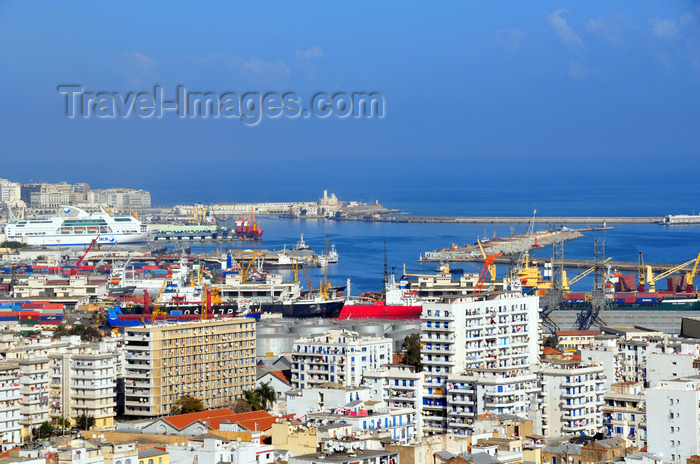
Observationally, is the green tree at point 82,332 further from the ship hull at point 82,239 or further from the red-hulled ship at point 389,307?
the ship hull at point 82,239

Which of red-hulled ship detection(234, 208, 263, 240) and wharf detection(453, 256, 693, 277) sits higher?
red-hulled ship detection(234, 208, 263, 240)

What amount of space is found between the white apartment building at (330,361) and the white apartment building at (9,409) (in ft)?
11.5

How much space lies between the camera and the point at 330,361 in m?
18.2

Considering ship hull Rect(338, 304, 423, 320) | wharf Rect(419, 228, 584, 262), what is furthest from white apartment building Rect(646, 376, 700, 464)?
wharf Rect(419, 228, 584, 262)

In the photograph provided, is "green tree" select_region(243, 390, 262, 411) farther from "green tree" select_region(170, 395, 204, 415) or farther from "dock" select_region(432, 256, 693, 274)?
"dock" select_region(432, 256, 693, 274)

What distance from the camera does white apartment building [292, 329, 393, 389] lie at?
1811cm

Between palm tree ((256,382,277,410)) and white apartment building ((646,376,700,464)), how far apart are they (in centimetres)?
561

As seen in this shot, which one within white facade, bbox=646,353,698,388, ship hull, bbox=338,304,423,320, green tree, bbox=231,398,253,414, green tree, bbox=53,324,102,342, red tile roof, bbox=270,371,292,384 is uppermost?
ship hull, bbox=338,304,423,320

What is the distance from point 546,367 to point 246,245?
149 feet

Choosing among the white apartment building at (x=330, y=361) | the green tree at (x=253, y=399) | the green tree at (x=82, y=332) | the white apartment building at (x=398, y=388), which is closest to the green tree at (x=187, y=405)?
the green tree at (x=253, y=399)

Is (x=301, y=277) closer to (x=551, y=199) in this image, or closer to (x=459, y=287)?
(x=459, y=287)

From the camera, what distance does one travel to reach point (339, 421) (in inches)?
524

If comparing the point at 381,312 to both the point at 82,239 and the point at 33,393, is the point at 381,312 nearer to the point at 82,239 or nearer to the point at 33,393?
the point at 33,393

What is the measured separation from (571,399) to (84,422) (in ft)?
16.6
